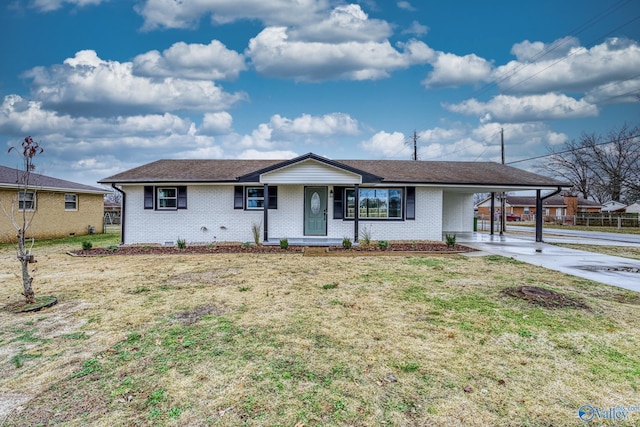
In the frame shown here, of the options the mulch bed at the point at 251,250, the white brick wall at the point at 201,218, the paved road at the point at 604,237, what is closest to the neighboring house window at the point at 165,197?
the white brick wall at the point at 201,218

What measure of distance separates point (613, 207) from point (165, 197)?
64366 mm

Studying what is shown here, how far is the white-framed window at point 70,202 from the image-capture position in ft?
61.2

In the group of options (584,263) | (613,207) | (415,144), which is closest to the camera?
(584,263)

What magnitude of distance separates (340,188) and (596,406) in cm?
1202

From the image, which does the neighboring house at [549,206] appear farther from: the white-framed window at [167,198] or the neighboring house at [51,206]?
the neighboring house at [51,206]

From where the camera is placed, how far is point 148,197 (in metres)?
14.2

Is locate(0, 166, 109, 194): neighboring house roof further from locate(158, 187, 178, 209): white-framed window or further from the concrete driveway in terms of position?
the concrete driveway

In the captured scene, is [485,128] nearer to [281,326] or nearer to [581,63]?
[581,63]

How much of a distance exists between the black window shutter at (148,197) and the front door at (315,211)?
6685 millimetres

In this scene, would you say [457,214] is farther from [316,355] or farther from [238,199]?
[316,355]

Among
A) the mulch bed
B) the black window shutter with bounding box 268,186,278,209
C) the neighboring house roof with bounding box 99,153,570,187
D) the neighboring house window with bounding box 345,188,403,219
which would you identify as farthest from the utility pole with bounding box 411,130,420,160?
the black window shutter with bounding box 268,186,278,209

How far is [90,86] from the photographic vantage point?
56.0 feet

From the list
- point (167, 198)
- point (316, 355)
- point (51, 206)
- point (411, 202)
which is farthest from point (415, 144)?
point (316, 355)

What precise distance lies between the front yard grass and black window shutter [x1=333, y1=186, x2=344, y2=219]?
7544 mm
